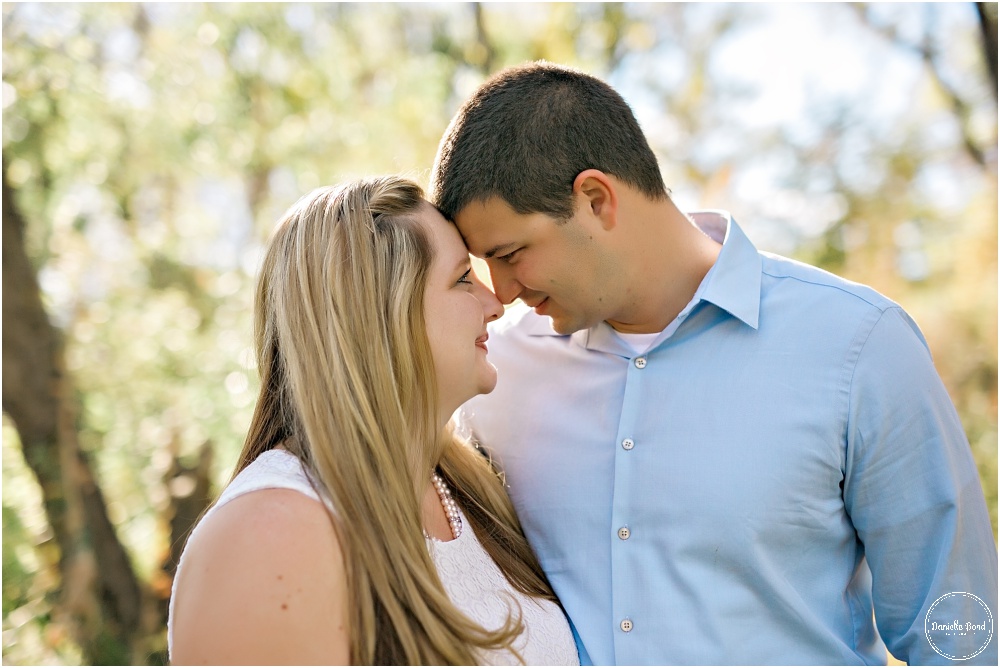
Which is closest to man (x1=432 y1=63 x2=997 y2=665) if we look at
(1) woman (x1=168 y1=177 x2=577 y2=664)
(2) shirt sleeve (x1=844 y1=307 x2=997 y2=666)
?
(2) shirt sleeve (x1=844 y1=307 x2=997 y2=666)

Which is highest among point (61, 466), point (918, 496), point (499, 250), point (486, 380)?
point (499, 250)

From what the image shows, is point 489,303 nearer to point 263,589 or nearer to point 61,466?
point 263,589

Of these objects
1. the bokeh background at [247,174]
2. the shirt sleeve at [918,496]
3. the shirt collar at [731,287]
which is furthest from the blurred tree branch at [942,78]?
the shirt sleeve at [918,496]

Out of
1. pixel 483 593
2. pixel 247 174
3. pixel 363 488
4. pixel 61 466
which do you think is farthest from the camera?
pixel 247 174

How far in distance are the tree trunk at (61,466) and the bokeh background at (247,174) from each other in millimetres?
11

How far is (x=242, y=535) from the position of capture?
1511 mm

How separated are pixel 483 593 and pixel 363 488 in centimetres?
41

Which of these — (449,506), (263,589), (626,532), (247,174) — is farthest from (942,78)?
(263,589)

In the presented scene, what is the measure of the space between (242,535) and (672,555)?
934 mm

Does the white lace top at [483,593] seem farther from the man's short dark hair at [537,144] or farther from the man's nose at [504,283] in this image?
the man's short dark hair at [537,144]

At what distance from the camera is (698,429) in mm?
1976

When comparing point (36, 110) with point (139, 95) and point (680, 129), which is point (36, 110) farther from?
point (680, 129)

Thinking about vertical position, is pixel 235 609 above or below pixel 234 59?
below

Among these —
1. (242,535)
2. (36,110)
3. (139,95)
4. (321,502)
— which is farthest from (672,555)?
(139,95)
